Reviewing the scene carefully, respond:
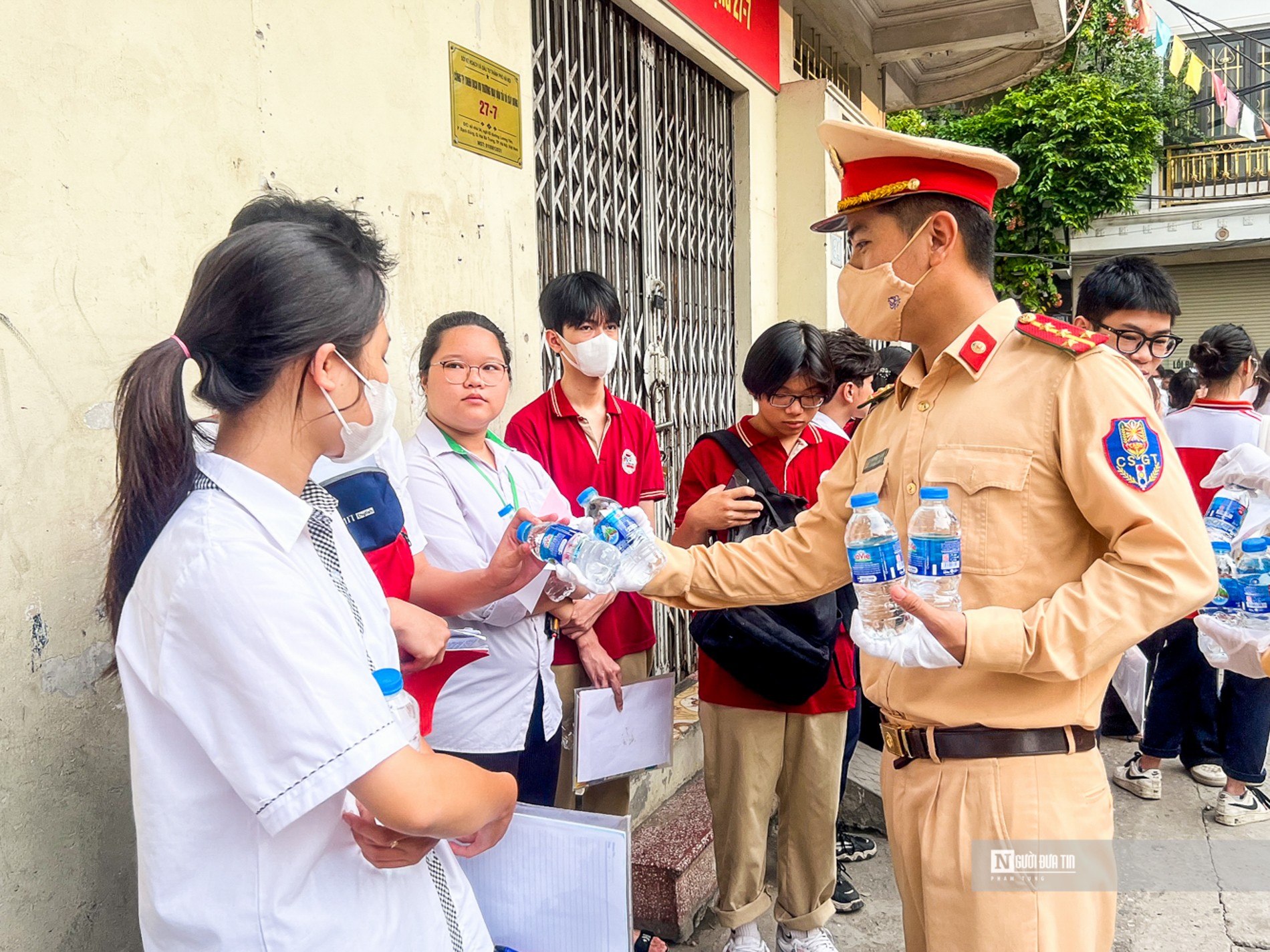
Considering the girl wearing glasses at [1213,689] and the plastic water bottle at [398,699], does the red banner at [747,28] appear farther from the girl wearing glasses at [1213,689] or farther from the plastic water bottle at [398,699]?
the plastic water bottle at [398,699]

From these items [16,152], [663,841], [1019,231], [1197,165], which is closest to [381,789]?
[16,152]

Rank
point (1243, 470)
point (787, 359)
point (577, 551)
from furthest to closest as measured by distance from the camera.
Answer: point (1243, 470), point (787, 359), point (577, 551)

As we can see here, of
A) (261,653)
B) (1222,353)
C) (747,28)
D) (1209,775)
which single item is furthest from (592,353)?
(1209,775)

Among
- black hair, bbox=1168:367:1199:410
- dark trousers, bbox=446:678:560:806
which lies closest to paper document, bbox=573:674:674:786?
dark trousers, bbox=446:678:560:806

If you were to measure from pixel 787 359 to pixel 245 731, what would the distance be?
77.8 inches

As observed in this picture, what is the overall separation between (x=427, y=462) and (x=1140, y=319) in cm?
245

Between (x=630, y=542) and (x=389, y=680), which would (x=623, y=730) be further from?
(x=389, y=680)

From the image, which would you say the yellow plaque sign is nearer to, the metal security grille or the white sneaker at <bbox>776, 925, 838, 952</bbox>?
the metal security grille

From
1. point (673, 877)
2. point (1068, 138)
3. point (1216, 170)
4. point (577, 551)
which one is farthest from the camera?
point (1216, 170)

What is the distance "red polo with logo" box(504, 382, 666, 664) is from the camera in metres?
2.94

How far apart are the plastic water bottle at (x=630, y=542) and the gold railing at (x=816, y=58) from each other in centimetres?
510

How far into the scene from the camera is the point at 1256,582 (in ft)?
7.64

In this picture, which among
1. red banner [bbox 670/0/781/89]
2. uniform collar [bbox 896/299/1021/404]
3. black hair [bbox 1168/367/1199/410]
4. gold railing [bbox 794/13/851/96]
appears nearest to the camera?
uniform collar [bbox 896/299/1021/404]

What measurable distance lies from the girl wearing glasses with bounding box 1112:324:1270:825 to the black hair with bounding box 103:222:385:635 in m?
3.82
